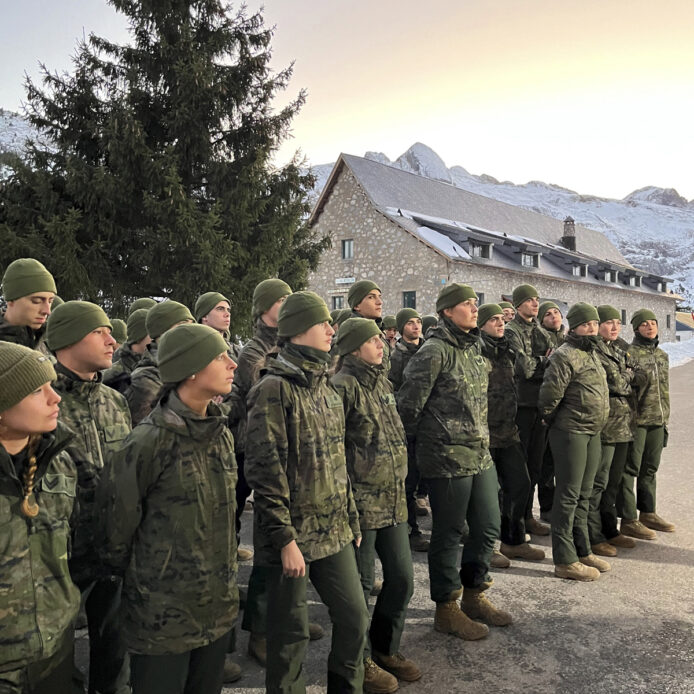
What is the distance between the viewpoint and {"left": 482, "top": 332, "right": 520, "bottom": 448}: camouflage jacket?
213 inches

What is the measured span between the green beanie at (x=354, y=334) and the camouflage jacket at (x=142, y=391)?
118 cm

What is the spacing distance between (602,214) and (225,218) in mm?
134462

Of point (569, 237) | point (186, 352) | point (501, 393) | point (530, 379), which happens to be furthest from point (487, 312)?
point (569, 237)

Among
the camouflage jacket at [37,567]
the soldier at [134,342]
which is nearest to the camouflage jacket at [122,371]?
the soldier at [134,342]

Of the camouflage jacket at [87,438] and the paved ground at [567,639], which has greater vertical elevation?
the camouflage jacket at [87,438]

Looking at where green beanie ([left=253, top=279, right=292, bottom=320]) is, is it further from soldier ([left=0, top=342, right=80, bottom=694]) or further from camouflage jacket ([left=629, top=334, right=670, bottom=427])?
camouflage jacket ([left=629, top=334, right=670, bottom=427])

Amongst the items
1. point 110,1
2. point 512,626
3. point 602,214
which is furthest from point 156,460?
point 602,214

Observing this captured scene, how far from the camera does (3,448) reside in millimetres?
2018

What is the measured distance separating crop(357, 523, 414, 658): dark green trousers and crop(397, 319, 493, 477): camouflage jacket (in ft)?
2.35

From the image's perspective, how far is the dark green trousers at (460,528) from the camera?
4.09 metres

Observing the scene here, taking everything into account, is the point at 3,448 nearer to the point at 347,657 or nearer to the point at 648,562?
the point at 347,657

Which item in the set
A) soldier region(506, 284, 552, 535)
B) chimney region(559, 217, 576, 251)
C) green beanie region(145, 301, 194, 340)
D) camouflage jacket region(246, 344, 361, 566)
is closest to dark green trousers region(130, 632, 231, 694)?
camouflage jacket region(246, 344, 361, 566)

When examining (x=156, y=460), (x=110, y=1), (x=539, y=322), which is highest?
(x=110, y=1)

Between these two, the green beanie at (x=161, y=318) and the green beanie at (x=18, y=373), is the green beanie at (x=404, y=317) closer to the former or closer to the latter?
the green beanie at (x=161, y=318)
